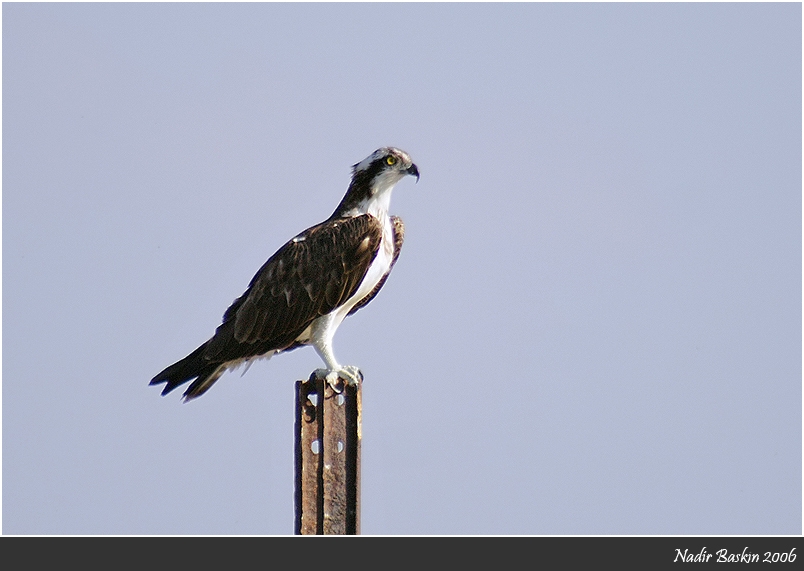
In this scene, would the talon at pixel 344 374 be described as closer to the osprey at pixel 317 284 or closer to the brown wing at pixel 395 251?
the osprey at pixel 317 284

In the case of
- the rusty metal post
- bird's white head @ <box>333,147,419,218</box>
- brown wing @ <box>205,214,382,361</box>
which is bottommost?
the rusty metal post

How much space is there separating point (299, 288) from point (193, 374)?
1147mm

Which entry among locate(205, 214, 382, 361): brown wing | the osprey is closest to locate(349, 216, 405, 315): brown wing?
the osprey

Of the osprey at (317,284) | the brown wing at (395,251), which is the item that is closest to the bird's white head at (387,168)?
the osprey at (317,284)

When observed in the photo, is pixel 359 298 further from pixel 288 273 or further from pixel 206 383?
pixel 206 383

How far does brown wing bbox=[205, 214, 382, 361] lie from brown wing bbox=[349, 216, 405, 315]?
40cm

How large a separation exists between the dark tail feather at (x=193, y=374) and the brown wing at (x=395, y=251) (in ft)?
4.86

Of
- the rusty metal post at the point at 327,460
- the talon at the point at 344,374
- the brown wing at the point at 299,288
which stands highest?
the brown wing at the point at 299,288

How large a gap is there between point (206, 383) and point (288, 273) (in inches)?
46.3

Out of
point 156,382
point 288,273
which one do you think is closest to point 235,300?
point 288,273

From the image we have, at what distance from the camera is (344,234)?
9836mm

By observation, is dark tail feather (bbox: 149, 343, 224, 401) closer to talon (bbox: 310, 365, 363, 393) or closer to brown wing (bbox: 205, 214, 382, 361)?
brown wing (bbox: 205, 214, 382, 361)

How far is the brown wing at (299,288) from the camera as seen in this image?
9.52m

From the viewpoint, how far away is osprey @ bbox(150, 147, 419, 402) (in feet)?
30.9
